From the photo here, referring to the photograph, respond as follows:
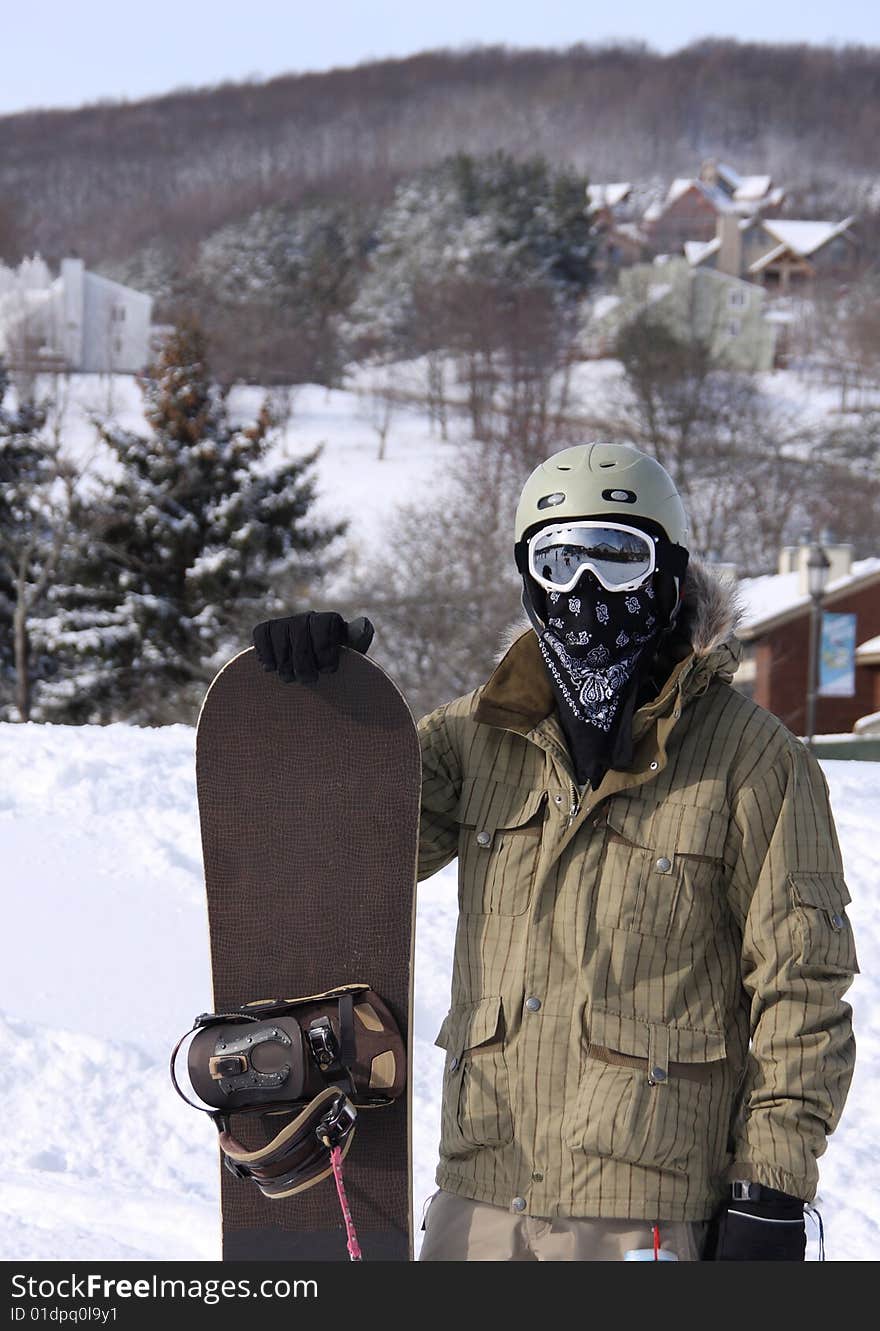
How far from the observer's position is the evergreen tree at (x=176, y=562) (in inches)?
915

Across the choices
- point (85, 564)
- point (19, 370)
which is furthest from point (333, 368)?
point (85, 564)

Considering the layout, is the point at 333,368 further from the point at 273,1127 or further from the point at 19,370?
the point at 273,1127

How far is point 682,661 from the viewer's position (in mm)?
2113

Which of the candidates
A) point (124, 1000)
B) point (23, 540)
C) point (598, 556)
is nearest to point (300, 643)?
point (598, 556)

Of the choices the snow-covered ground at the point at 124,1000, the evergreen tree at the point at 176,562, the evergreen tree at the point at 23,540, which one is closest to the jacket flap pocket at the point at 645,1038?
the snow-covered ground at the point at 124,1000

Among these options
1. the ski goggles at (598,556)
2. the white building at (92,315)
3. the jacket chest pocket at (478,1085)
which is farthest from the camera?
the white building at (92,315)

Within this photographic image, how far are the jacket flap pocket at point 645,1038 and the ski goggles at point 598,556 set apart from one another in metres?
0.62

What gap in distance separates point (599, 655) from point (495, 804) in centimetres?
27

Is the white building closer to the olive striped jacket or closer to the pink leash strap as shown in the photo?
the pink leash strap

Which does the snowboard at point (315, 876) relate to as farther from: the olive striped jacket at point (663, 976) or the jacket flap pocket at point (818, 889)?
the jacket flap pocket at point (818, 889)

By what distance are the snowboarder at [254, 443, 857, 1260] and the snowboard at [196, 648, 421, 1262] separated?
0.75 ft

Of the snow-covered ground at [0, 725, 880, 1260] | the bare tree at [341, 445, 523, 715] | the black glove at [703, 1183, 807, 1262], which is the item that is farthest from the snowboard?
the bare tree at [341, 445, 523, 715]

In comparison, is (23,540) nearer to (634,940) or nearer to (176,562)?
(176,562)

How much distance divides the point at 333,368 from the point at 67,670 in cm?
5391
